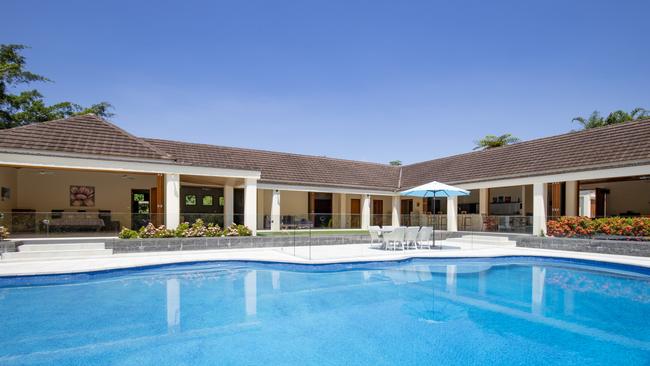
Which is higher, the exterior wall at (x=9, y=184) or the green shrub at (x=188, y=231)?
the exterior wall at (x=9, y=184)

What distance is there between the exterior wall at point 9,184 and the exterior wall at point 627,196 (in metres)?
31.1

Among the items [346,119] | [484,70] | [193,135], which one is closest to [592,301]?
[484,70]

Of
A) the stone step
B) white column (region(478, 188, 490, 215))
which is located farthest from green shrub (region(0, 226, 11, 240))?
white column (region(478, 188, 490, 215))

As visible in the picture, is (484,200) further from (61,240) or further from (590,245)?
(61,240)

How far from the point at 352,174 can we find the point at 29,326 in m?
20.8

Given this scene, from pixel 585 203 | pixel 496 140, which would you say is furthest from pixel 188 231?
pixel 496 140

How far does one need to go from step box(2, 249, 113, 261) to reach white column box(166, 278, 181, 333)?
4.49m

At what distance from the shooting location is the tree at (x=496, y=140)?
38.2 m

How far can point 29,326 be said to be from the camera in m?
6.49

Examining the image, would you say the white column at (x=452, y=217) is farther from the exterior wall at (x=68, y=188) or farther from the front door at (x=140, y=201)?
the front door at (x=140, y=201)

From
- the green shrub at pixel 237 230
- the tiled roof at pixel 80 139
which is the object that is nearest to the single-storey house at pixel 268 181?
the tiled roof at pixel 80 139

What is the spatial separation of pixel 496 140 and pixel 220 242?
33099 millimetres

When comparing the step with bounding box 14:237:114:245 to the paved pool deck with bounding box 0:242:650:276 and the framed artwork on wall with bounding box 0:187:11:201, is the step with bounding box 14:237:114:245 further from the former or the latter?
the framed artwork on wall with bounding box 0:187:11:201

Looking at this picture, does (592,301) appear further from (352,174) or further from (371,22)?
(352,174)
